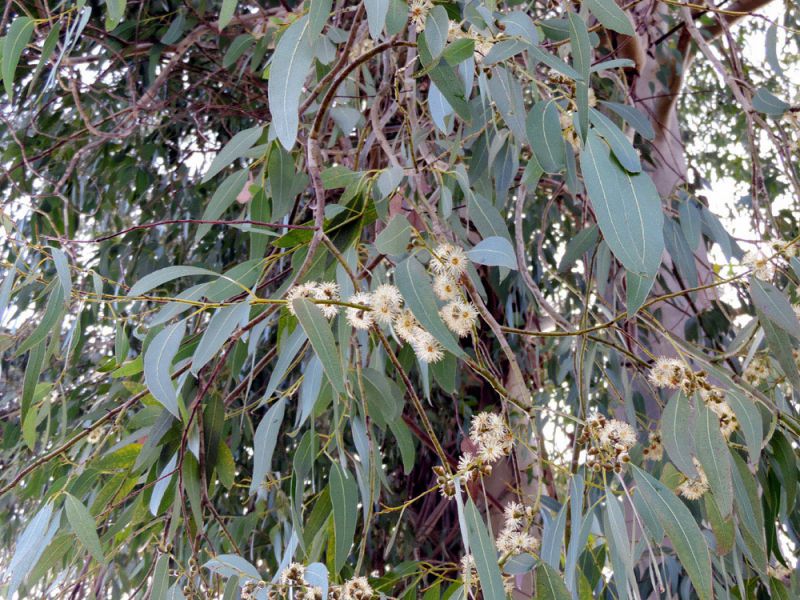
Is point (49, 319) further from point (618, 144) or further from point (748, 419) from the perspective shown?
point (748, 419)

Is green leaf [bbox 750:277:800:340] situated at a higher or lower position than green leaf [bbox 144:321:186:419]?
higher

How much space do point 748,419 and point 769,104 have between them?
64 centimetres

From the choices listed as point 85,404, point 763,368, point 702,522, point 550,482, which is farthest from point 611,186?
point 85,404

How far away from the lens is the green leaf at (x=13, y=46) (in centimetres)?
111

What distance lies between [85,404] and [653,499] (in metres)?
1.82

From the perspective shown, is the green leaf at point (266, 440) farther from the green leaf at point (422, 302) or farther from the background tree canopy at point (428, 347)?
the green leaf at point (422, 302)

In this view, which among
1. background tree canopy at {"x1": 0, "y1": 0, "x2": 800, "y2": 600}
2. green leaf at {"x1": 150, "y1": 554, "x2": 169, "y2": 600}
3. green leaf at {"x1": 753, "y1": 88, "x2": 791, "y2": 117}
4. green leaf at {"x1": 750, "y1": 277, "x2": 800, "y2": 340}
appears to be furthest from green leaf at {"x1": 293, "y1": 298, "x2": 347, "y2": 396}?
green leaf at {"x1": 753, "y1": 88, "x2": 791, "y2": 117}

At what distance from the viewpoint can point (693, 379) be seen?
→ 0.84 metres

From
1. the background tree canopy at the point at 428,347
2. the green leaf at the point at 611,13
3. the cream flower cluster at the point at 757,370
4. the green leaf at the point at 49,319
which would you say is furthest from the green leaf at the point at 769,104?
the green leaf at the point at 49,319

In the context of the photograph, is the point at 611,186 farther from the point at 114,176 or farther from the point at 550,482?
the point at 114,176

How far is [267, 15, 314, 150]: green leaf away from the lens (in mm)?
710

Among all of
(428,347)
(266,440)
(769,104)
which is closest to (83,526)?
(266,440)

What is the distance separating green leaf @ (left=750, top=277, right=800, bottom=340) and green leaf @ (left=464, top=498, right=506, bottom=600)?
1.31ft

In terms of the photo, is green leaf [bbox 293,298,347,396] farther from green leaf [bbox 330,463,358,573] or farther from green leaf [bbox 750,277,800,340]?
green leaf [bbox 750,277,800,340]
